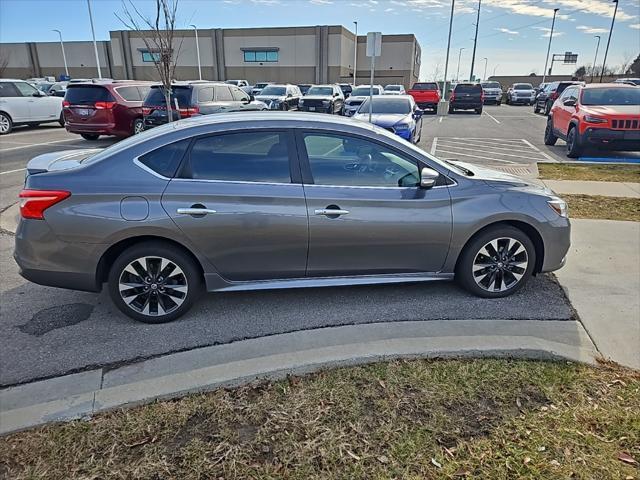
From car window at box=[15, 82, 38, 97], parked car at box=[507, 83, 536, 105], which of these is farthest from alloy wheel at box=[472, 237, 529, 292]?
parked car at box=[507, 83, 536, 105]

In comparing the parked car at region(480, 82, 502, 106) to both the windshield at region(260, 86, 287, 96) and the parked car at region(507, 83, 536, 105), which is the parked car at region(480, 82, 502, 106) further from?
the windshield at region(260, 86, 287, 96)

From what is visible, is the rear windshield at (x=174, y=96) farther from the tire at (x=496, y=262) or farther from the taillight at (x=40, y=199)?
the tire at (x=496, y=262)

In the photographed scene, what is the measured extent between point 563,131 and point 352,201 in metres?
11.7

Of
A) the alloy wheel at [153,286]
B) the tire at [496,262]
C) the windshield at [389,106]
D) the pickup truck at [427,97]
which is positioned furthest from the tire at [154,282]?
the pickup truck at [427,97]

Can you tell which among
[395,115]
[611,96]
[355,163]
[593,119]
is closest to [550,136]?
[611,96]

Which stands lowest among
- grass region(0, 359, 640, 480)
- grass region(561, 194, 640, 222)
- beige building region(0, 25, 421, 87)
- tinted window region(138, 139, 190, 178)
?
grass region(561, 194, 640, 222)

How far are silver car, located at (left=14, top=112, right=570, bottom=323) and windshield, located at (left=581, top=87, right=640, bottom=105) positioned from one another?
9.80 metres

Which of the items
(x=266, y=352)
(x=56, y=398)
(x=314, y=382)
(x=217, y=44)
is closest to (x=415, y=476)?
(x=314, y=382)

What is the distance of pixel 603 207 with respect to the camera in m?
6.99

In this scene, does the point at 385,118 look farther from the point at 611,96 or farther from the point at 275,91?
the point at 275,91

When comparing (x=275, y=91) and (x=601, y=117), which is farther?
(x=275, y=91)

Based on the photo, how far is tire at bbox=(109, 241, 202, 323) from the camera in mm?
3467

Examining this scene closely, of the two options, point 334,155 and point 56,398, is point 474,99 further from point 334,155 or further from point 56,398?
point 56,398

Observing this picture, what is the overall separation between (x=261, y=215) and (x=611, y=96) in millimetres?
12033
